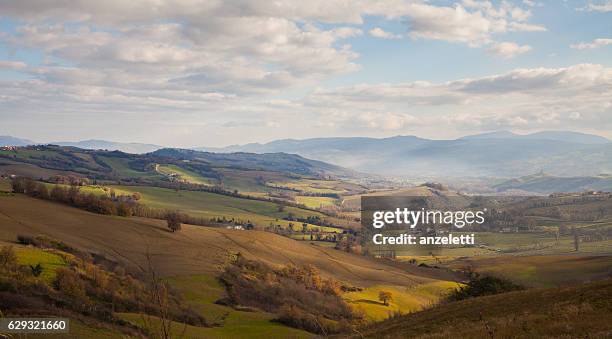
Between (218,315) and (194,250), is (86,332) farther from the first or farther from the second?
(194,250)

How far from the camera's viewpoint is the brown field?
70.5 m

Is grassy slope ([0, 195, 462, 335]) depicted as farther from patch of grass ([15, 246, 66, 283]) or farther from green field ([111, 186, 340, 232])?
green field ([111, 186, 340, 232])

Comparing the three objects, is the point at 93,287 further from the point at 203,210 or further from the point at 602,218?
the point at 602,218

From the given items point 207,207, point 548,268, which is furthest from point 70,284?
point 207,207

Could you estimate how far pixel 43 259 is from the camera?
50531 millimetres

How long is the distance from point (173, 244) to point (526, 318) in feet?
235

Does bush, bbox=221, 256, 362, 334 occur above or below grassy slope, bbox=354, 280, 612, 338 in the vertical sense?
below

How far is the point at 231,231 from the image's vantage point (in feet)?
365

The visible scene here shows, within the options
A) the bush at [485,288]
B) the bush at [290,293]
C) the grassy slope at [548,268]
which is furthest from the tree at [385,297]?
the bush at [485,288]

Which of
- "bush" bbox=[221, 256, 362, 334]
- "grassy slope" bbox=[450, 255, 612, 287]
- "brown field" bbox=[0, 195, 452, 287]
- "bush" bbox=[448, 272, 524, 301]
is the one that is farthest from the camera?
"grassy slope" bbox=[450, 255, 612, 287]

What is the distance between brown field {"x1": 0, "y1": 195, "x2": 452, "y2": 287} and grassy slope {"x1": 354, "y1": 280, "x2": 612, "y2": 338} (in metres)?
44.8

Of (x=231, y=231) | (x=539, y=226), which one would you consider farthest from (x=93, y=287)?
(x=539, y=226)

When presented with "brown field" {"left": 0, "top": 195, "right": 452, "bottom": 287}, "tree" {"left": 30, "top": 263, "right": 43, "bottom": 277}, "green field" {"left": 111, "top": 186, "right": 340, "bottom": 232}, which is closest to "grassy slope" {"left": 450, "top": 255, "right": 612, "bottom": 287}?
"brown field" {"left": 0, "top": 195, "right": 452, "bottom": 287}

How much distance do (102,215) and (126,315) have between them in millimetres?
65207
